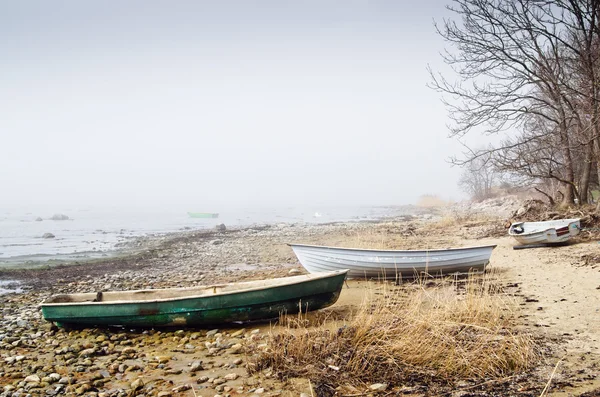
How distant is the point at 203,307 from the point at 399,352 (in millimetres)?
3760

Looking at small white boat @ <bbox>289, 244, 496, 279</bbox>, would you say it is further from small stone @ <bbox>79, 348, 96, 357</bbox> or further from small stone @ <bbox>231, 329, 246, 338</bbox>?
small stone @ <bbox>79, 348, 96, 357</bbox>

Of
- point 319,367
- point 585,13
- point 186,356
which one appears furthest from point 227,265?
point 585,13

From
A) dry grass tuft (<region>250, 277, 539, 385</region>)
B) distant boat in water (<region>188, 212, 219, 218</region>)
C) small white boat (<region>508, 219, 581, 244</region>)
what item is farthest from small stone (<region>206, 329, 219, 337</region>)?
distant boat in water (<region>188, 212, 219, 218</region>)

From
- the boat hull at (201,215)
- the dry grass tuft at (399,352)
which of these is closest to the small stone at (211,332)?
the dry grass tuft at (399,352)

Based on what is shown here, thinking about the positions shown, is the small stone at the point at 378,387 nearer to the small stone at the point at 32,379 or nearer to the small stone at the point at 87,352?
the small stone at the point at 32,379

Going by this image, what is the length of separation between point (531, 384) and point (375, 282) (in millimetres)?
6661

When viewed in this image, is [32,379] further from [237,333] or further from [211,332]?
[237,333]

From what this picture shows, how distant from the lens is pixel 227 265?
16453 mm

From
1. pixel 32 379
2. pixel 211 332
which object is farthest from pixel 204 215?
pixel 32 379

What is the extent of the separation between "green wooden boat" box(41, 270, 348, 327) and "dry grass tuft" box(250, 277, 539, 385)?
1530 millimetres

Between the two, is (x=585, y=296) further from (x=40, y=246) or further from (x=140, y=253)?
(x=40, y=246)

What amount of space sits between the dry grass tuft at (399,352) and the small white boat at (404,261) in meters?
4.70

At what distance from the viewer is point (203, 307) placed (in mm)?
7426

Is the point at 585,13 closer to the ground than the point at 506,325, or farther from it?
farther from it
